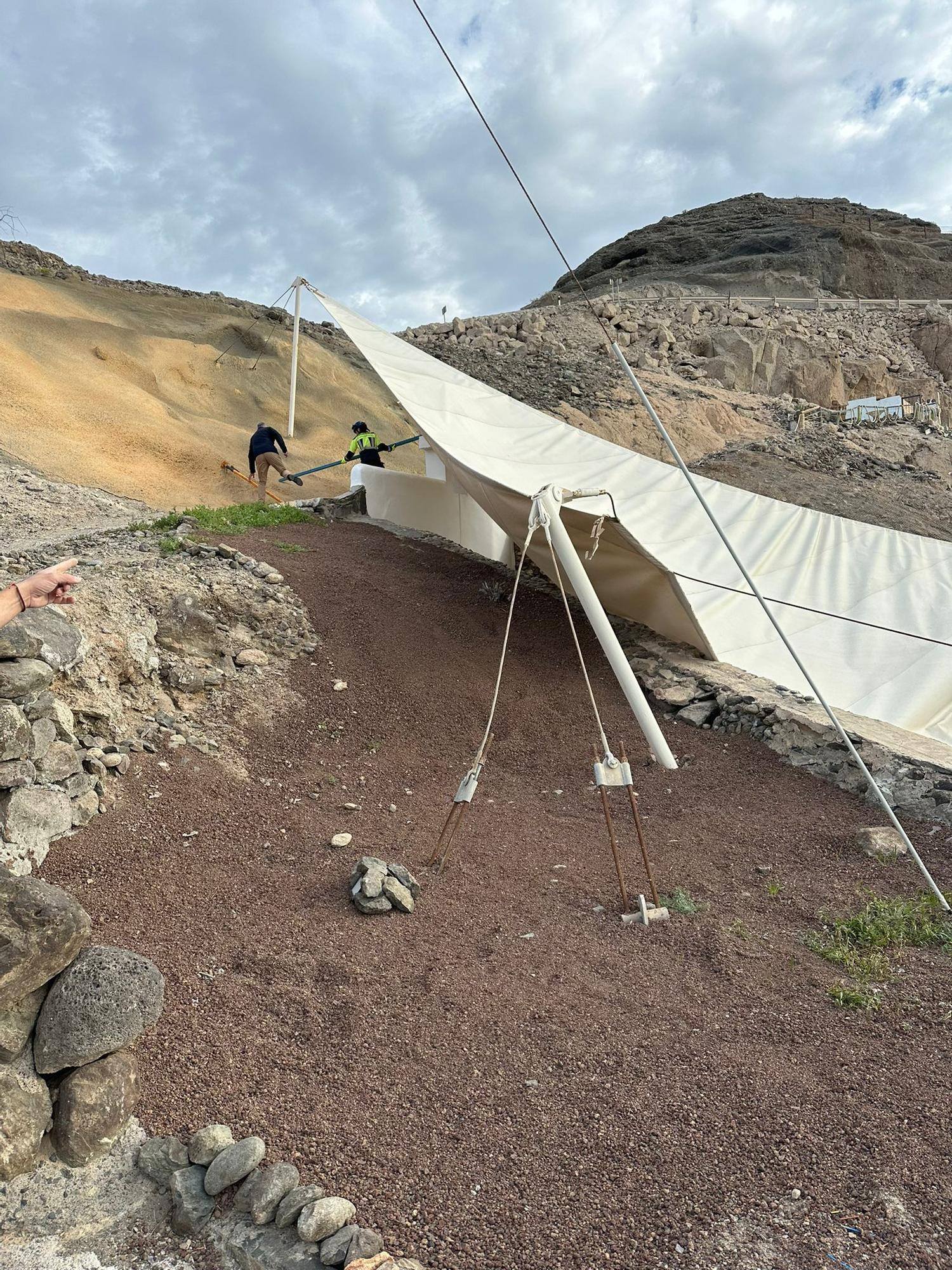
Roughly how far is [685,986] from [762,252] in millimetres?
37990

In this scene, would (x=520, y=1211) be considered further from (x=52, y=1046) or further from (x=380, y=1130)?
(x=52, y=1046)

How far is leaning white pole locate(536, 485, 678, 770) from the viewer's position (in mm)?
4910

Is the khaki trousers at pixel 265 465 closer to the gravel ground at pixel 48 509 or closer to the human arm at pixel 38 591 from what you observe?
the gravel ground at pixel 48 509

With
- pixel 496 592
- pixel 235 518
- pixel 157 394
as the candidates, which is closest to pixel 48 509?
pixel 235 518

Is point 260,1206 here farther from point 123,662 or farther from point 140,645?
point 140,645

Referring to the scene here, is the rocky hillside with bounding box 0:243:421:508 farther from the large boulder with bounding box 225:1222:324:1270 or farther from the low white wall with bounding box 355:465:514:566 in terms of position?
the large boulder with bounding box 225:1222:324:1270

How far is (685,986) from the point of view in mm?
3223

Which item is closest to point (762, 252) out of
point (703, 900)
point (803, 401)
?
point (803, 401)

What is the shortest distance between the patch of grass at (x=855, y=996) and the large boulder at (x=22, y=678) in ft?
12.3

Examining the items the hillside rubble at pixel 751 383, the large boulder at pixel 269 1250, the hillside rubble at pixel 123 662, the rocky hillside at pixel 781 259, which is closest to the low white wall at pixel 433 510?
the hillside rubble at pixel 123 662

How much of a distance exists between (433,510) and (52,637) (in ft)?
20.0

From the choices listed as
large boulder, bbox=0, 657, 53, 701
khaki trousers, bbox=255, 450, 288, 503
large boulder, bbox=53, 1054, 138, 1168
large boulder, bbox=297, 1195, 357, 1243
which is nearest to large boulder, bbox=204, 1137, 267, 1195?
large boulder, bbox=297, 1195, 357, 1243

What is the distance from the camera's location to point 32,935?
2.47 metres

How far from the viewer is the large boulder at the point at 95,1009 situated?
2.46 meters
